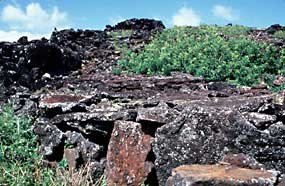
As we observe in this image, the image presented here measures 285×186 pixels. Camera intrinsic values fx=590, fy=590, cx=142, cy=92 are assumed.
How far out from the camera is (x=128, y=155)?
5.55 meters

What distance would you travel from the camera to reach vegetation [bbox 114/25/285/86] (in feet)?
32.0

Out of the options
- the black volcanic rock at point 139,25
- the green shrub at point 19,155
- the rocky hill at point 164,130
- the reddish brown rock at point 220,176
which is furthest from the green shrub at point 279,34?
the reddish brown rock at point 220,176

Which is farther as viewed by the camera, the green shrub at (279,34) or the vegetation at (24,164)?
the green shrub at (279,34)

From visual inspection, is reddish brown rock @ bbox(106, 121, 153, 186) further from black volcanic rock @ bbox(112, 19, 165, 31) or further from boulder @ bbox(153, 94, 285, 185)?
black volcanic rock @ bbox(112, 19, 165, 31)

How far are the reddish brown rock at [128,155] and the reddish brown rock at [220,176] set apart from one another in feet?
3.12

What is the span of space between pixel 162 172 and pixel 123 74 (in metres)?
5.41

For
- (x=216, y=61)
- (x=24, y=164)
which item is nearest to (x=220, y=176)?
(x=24, y=164)

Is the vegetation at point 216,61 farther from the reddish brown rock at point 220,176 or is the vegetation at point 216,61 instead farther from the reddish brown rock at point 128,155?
the reddish brown rock at point 220,176

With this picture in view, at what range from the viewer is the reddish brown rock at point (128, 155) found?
5.46 m

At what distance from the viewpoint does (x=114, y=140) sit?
566 centimetres

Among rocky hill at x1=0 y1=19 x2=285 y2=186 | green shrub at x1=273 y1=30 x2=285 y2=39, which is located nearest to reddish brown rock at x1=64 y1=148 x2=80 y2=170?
rocky hill at x1=0 y1=19 x2=285 y2=186

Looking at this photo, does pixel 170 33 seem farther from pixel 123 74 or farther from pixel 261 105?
pixel 261 105

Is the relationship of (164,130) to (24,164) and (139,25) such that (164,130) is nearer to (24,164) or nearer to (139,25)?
(24,164)

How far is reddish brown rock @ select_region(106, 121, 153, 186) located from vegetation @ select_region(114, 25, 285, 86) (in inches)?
156
